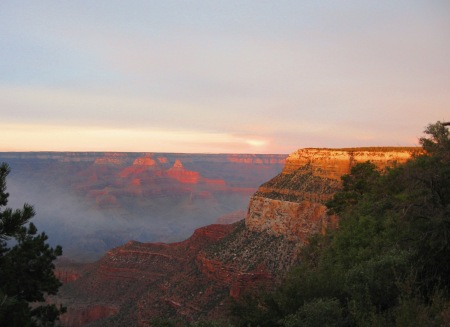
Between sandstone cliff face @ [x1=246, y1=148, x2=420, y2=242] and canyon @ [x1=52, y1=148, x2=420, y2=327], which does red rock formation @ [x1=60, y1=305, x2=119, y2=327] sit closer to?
canyon @ [x1=52, y1=148, x2=420, y2=327]

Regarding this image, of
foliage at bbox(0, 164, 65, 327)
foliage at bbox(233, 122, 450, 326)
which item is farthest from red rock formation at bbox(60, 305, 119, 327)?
foliage at bbox(233, 122, 450, 326)

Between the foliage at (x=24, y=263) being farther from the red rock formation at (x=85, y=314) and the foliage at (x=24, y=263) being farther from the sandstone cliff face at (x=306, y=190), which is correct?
the red rock formation at (x=85, y=314)

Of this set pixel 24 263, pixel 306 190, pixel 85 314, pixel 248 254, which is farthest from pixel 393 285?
pixel 85 314

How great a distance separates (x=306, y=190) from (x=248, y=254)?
365 inches

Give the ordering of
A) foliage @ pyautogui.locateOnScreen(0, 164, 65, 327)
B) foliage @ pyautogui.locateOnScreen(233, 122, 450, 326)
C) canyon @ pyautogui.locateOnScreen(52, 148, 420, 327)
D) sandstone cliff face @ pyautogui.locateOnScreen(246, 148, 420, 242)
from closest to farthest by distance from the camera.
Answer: foliage @ pyautogui.locateOnScreen(233, 122, 450, 326) → foliage @ pyautogui.locateOnScreen(0, 164, 65, 327) → canyon @ pyautogui.locateOnScreen(52, 148, 420, 327) → sandstone cliff face @ pyautogui.locateOnScreen(246, 148, 420, 242)

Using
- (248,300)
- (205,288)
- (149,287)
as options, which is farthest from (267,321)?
(149,287)

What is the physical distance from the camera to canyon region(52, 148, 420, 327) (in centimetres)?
3884

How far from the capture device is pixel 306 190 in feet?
146

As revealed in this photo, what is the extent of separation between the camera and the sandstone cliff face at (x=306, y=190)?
4150 centimetres

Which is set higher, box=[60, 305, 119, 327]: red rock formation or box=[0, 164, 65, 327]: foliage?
box=[0, 164, 65, 327]: foliage

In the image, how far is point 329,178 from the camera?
45.1 m

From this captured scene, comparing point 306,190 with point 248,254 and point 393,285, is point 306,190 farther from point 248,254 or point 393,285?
point 393,285

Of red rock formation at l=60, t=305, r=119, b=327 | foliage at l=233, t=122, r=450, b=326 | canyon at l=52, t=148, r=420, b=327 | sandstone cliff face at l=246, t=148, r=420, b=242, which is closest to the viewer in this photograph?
foliage at l=233, t=122, r=450, b=326

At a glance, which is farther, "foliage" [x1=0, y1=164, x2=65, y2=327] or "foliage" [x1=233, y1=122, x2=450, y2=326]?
"foliage" [x1=0, y1=164, x2=65, y2=327]
